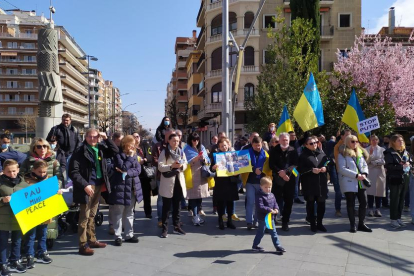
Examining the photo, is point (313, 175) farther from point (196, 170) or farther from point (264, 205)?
point (196, 170)

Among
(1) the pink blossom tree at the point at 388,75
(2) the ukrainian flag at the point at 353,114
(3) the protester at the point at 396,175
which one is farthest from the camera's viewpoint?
(1) the pink blossom tree at the point at 388,75

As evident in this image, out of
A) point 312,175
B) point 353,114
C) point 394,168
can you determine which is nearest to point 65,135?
point 312,175

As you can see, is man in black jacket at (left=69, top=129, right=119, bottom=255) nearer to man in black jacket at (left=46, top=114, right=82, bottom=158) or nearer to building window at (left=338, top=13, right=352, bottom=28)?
man in black jacket at (left=46, top=114, right=82, bottom=158)

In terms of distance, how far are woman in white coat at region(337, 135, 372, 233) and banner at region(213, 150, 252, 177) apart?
5.91 ft

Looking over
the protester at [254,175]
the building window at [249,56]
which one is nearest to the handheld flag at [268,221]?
the protester at [254,175]

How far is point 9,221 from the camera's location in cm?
484

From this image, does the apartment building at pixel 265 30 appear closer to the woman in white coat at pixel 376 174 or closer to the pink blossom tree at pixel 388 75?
the pink blossom tree at pixel 388 75

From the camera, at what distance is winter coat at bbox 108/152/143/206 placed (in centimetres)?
613

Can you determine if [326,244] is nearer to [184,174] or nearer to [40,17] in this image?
[184,174]

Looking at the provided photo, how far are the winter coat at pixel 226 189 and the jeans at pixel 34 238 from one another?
3.22 m

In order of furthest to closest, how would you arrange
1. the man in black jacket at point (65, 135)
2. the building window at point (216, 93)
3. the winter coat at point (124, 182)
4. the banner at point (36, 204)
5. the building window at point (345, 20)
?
the building window at point (216, 93) → the building window at point (345, 20) → the man in black jacket at point (65, 135) → the winter coat at point (124, 182) → the banner at point (36, 204)

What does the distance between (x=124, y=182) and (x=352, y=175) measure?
166 inches

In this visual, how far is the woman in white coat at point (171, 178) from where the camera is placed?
675 cm

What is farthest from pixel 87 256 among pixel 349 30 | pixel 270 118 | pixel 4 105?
pixel 4 105
